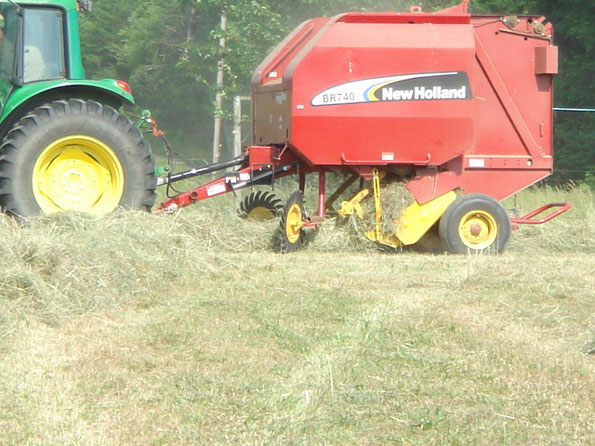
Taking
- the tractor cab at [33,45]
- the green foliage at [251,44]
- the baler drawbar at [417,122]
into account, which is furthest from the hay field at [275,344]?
the green foliage at [251,44]

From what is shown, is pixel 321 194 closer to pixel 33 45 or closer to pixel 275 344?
pixel 33 45

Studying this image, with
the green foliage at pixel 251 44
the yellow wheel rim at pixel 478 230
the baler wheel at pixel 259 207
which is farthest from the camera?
the green foliage at pixel 251 44

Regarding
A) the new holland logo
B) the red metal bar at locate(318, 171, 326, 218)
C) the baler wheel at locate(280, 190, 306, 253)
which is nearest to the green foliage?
the new holland logo

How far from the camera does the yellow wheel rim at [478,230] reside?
10.9 metres

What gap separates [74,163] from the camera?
976 cm

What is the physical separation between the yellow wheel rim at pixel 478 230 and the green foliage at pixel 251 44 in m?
5.06

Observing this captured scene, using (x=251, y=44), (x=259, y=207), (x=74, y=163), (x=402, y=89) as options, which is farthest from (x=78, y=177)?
(x=251, y=44)

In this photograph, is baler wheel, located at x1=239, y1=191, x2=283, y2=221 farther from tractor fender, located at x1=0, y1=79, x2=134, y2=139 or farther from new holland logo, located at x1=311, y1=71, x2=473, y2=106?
tractor fender, located at x1=0, y1=79, x2=134, y2=139

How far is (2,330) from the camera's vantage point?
6.37 metres

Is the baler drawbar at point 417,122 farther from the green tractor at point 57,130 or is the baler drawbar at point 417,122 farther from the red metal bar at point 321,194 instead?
the green tractor at point 57,130

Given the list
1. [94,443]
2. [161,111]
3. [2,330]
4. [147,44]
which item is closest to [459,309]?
[2,330]

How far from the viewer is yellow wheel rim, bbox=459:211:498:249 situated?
10938mm

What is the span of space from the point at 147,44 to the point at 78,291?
27.9m

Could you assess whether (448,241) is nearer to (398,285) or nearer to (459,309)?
(398,285)
